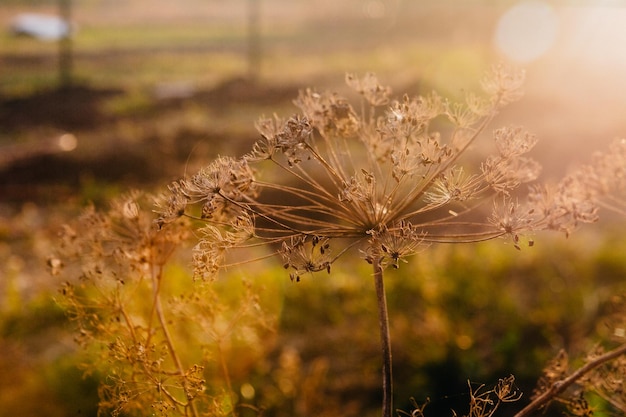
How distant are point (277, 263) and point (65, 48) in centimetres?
1247

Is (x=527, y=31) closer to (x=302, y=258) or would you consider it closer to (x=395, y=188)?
(x=395, y=188)

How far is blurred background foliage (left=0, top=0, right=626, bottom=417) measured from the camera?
307cm

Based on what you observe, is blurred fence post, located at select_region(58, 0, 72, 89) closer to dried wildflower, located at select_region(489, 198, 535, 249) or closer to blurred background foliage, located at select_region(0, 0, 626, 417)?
blurred background foliage, located at select_region(0, 0, 626, 417)

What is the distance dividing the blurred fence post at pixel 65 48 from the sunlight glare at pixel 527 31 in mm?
9847

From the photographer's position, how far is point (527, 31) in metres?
19.3

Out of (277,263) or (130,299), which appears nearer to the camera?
(130,299)

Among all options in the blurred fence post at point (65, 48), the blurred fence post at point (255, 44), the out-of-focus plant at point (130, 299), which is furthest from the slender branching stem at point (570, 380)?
the blurred fence post at point (255, 44)

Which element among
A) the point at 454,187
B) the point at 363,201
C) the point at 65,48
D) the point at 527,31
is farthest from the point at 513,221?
the point at 527,31

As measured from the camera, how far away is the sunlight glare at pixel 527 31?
1761cm

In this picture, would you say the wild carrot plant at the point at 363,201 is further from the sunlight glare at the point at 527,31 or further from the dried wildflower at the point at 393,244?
the sunlight glare at the point at 527,31

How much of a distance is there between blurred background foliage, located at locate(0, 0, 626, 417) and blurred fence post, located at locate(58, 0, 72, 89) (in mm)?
228

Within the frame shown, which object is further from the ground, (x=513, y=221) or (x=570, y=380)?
(x=513, y=221)

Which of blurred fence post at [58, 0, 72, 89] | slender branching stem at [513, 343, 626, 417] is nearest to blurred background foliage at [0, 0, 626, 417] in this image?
blurred fence post at [58, 0, 72, 89]

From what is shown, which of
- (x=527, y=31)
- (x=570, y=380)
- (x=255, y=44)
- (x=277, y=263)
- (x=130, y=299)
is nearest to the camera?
(x=570, y=380)
